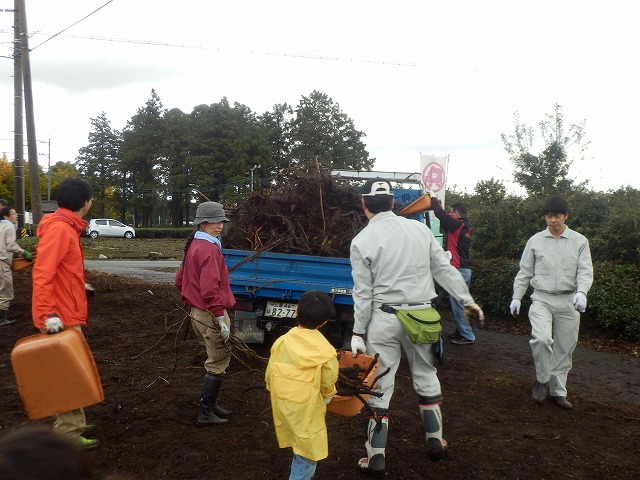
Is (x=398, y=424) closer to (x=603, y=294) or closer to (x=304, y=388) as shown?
(x=304, y=388)

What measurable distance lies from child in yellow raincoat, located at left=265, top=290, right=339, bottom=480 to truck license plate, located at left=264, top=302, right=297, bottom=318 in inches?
114

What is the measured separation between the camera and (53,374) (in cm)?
374

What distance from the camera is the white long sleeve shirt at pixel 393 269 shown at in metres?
4.09

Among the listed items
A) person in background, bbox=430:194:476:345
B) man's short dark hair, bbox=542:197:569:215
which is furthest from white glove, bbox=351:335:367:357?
person in background, bbox=430:194:476:345

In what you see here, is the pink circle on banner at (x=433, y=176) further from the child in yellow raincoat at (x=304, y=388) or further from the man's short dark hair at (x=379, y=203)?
the child in yellow raincoat at (x=304, y=388)

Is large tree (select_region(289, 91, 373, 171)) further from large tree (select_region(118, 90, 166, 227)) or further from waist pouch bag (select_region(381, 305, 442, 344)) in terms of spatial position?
waist pouch bag (select_region(381, 305, 442, 344))

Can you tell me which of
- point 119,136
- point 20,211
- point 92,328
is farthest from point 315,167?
point 119,136

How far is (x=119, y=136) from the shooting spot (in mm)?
61906

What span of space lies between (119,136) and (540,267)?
204 feet

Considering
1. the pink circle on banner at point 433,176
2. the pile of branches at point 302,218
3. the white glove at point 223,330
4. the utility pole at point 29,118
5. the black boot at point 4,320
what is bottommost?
the black boot at point 4,320

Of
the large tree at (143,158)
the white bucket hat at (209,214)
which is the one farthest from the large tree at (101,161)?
the white bucket hat at (209,214)

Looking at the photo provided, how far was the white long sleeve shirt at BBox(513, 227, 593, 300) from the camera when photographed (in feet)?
18.0

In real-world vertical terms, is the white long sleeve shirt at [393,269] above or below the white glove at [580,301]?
above

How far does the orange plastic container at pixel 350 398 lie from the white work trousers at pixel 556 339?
2295mm
